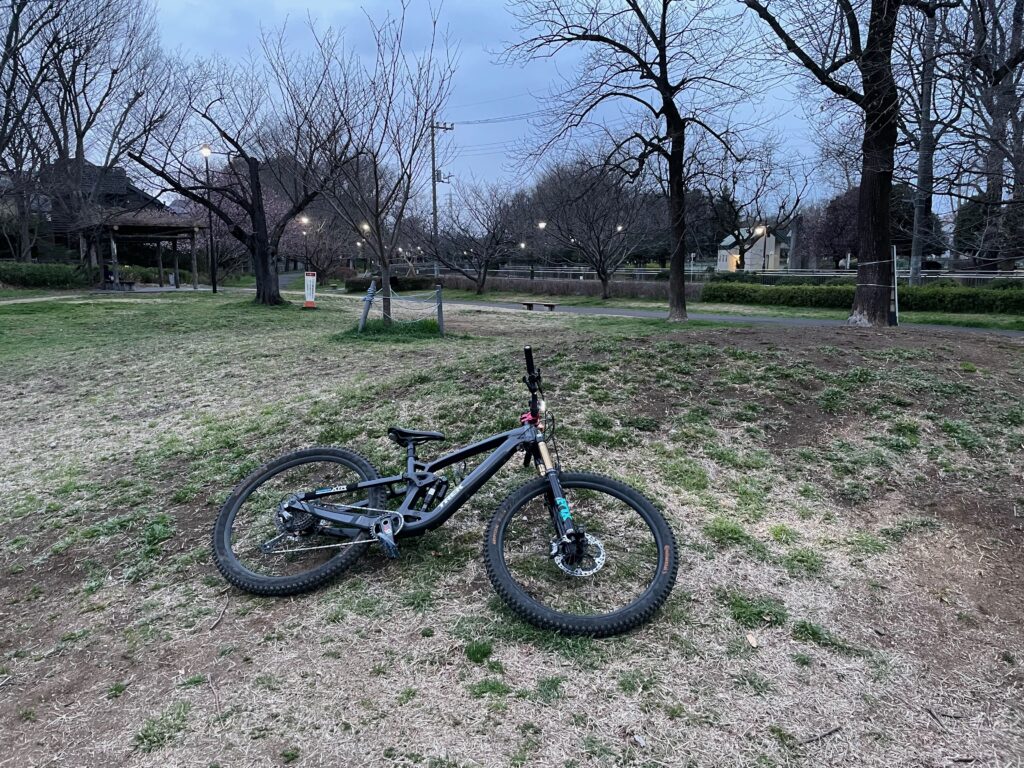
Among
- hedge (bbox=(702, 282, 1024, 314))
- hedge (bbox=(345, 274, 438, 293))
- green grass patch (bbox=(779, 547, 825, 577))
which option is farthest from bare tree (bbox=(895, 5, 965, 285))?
hedge (bbox=(345, 274, 438, 293))

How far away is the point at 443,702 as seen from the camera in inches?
75.7

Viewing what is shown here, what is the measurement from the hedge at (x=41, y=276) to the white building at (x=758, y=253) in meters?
35.4

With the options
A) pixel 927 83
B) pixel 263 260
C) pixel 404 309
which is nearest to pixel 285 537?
pixel 927 83

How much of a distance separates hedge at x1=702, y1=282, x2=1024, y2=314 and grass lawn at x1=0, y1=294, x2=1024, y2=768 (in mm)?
14262

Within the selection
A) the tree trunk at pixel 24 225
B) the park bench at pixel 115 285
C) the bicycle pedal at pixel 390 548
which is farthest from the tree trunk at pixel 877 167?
the tree trunk at pixel 24 225

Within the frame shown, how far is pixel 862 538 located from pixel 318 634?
2.42m

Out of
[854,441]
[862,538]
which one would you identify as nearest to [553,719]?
[862,538]

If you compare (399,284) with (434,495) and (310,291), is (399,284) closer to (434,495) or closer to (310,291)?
(310,291)

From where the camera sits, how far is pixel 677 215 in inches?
517

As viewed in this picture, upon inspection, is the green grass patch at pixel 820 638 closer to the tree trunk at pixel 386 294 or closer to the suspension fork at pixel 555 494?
the suspension fork at pixel 555 494

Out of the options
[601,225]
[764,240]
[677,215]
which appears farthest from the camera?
[764,240]

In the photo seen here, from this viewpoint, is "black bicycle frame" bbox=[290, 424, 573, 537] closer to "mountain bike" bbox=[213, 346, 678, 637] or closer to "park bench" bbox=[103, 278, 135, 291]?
"mountain bike" bbox=[213, 346, 678, 637]

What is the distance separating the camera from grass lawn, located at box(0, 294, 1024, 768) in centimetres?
182

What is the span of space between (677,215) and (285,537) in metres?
12.1
